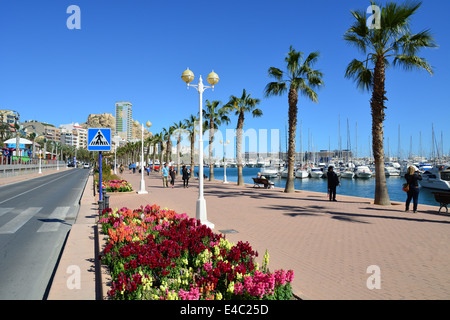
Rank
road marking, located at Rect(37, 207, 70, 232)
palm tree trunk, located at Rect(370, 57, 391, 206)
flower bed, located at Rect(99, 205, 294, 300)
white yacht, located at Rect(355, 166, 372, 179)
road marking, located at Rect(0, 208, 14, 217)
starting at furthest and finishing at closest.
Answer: white yacht, located at Rect(355, 166, 372, 179) → palm tree trunk, located at Rect(370, 57, 391, 206) → road marking, located at Rect(0, 208, 14, 217) → road marking, located at Rect(37, 207, 70, 232) → flower bed, located at Rect(99, 205, 294, 300)

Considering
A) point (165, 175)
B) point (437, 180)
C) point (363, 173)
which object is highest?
point (165, 175)

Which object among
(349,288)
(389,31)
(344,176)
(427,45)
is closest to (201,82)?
(349,288)

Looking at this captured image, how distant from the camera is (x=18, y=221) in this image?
9.95m

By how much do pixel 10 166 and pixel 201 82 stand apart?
41084 mm

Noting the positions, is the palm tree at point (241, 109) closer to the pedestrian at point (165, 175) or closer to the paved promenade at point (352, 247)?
the pedestrian at point (165, 175)

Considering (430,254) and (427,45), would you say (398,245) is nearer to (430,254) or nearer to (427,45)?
(430,254)

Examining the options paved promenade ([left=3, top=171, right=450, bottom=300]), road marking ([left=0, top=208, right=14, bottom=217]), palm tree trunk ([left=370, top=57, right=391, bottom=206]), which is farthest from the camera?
palm tree trunk ([left=370, top=57, right=391, bottom=206])

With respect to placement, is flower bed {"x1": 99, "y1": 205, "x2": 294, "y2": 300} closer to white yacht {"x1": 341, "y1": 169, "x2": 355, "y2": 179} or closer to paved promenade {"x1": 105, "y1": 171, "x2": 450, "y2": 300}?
paved promenade {"x1": 105, "y1": 171, "x2": 450, "y2": 300}

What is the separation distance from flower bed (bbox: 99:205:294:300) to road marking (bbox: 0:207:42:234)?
4981 mm

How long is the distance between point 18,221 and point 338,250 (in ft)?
34.6

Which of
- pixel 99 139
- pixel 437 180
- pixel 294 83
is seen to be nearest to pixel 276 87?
pixel 294 83

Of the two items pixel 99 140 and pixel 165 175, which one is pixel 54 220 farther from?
pixel 165 175

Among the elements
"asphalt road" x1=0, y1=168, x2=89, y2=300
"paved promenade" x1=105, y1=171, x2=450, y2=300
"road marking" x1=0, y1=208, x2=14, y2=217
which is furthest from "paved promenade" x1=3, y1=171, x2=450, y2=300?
"road marking" x1=0, y1=208, x2=14, y2=217

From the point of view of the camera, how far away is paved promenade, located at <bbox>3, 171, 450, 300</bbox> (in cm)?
441
